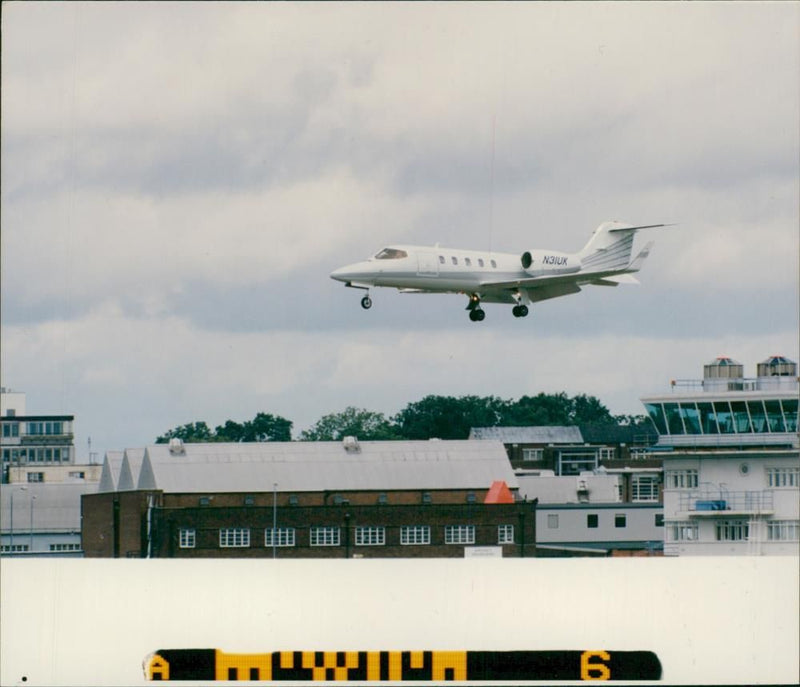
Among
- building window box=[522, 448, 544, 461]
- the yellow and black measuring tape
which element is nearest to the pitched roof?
building window box=[522, 448, 544, 461]

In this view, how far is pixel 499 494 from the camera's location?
1887 inches

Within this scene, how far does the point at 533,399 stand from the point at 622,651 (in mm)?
27482

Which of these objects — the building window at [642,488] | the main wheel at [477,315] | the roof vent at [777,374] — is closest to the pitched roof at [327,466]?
the building window at [642,488]

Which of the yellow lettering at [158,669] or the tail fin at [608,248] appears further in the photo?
the tail fin at [608,248]

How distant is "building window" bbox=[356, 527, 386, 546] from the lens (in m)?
45.7

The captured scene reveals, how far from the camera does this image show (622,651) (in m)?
27.1

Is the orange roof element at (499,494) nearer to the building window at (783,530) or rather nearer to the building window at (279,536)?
the building window at (279,536)

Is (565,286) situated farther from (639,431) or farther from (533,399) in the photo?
(639,431)

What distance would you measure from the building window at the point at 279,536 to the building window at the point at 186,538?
1.91 meters

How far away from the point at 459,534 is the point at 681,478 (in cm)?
837

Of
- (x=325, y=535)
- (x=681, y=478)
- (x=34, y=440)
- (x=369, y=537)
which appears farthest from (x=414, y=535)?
(x=34, y=440)

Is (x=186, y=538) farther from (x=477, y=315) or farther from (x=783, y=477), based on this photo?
(x=783, y=477)

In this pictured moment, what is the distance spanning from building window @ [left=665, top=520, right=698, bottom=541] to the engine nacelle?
13.4 m

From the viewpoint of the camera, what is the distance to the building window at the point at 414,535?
147ft
